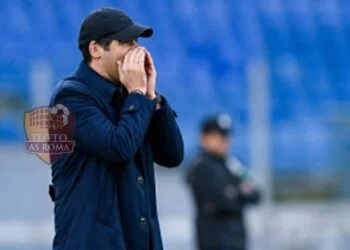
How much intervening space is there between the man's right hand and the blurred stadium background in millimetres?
4429

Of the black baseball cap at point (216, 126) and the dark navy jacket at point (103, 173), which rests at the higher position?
the black baseball cap at point (216, 126)

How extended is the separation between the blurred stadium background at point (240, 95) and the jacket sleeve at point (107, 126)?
4434mm

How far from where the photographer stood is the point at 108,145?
137 inches

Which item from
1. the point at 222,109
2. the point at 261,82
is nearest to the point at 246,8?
the point at 222,109

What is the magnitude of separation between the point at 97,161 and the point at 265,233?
201 inches

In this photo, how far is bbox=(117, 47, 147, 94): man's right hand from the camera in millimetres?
3553

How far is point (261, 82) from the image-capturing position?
830cm

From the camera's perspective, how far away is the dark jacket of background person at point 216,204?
695 centimetres

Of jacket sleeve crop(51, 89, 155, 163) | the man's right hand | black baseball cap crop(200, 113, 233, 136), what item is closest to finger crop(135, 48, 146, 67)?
the man's right hand

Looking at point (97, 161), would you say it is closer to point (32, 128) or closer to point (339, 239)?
point (32, 128)

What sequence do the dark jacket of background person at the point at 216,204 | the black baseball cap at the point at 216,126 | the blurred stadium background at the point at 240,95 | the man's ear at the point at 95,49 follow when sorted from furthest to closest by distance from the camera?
the blurred stadium background at the point at 240,95, the black baseball cap at the point at 216,126, the dark jacket of background person at the point at 216,204, the man's ear at the point at 95,49

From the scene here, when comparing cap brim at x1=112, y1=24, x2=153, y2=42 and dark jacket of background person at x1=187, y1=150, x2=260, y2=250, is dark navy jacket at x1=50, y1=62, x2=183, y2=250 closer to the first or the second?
cap brim at x1=112, y1=24, x2=153, y2=42

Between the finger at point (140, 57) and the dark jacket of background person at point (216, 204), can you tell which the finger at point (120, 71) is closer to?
the finger at point (140, 57)

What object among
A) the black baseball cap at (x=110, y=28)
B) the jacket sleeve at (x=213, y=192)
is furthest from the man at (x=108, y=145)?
the jacket sleeve at (x=213, y=192)
